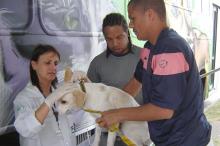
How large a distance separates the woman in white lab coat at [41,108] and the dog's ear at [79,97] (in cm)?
7

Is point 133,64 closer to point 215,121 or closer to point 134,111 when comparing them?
point 134,111

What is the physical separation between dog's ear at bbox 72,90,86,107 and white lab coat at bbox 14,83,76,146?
0.24 metres

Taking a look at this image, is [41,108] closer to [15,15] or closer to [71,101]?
[71,101]

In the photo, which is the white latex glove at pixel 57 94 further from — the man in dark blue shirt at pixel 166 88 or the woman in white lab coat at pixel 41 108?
the man in dark blue shirt at pixel 166 88

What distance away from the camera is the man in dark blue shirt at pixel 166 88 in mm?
1943

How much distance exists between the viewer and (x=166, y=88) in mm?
1937

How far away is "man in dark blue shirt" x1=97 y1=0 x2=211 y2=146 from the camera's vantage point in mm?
1943

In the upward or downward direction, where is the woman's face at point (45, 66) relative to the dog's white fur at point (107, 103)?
upward

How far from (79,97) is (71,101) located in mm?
50

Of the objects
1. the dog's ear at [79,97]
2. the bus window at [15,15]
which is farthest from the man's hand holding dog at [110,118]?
the bus window at [15,15]

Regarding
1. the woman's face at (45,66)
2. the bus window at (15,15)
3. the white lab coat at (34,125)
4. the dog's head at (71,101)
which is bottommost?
the white lab coat at (34,125)

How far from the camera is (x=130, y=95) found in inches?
103

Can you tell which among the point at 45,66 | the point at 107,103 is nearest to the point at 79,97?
the point at 107,103

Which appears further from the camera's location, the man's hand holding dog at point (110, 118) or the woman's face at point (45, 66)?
the woman's face at point (45, 66)
